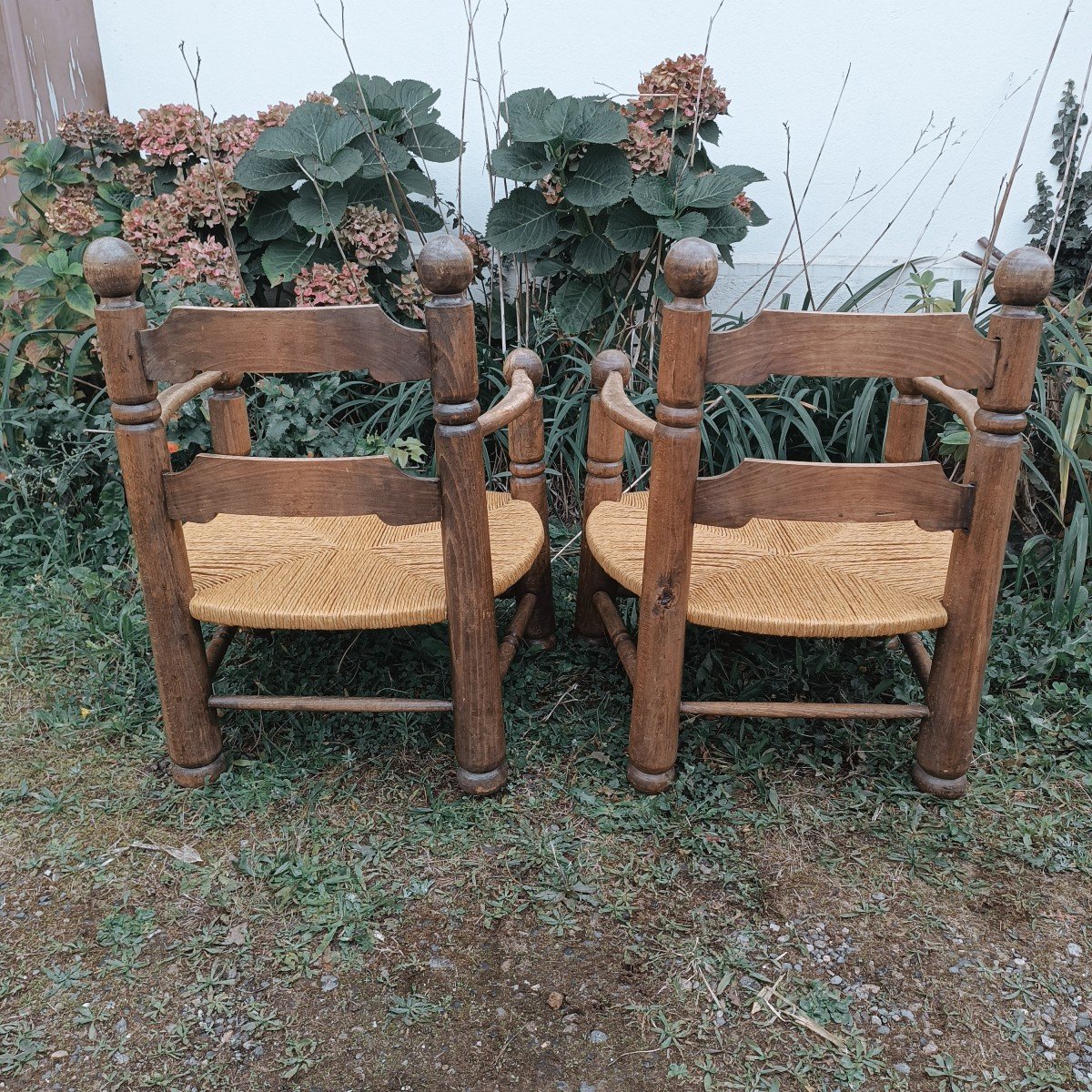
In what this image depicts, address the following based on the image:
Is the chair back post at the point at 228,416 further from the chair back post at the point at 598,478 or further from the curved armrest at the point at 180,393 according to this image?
the chair back post at the point at 598,478

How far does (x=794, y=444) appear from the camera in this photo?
3.00m

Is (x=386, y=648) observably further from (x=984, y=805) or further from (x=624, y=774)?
(x=984, y=805)

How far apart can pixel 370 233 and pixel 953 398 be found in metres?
1.78

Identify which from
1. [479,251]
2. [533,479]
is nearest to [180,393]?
[533,479]

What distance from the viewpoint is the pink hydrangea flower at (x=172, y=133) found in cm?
296

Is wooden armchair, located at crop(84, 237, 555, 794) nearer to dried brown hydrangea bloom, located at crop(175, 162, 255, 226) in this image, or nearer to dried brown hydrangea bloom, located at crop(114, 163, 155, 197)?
dried brown hydrangea bloom, located at crop(175, 162, 255, 226)

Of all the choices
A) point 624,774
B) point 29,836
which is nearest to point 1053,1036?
point 624,774

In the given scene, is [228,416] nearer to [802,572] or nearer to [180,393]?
[180,393]

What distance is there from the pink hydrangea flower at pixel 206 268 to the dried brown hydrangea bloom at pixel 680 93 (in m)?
1.30

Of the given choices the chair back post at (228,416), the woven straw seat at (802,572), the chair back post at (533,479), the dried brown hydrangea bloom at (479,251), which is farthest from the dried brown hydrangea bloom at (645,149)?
the chair back post at (228,416)

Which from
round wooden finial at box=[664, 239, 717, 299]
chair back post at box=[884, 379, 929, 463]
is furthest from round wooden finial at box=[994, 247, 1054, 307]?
chair back post at box=[884, 379, 929, 463]

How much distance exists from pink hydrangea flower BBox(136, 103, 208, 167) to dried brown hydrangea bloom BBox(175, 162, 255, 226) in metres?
0.08

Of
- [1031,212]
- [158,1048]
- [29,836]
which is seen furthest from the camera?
[1031,212]

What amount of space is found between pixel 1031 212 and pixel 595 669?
232 centimetres
